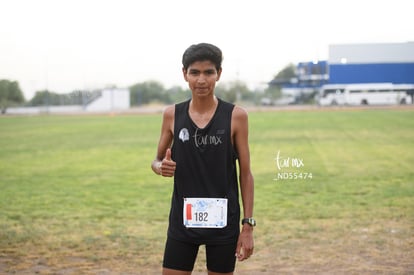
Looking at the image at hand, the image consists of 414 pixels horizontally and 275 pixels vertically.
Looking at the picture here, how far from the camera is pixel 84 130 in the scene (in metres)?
27.8

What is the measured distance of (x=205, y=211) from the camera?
2967 mm

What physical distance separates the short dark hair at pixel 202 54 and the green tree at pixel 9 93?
1140 cm

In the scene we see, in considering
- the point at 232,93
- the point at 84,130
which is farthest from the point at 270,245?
the point at 84,130

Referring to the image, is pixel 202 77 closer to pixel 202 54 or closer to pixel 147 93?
pixel 202 54

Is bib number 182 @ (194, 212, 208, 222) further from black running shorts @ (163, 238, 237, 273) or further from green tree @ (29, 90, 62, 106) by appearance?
green tree @ (29, 90, 62, 106)

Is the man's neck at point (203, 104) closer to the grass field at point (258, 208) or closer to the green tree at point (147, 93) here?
the grass field at point (258, 208)

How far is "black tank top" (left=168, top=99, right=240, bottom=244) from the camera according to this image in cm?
299

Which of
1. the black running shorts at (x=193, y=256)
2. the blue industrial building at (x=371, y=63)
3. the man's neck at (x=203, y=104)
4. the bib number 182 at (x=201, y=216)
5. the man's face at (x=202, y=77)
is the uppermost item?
the blue industrial building at (x=371, y=63)

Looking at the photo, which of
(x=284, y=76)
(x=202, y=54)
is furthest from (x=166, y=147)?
(x=284, y=76)

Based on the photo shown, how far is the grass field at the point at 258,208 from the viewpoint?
605 cm

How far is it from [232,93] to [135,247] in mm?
20481

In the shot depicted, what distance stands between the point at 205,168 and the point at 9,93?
1319 centimetres

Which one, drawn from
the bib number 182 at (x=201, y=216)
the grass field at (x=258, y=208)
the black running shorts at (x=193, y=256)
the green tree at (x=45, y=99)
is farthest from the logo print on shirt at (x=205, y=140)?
the green tree at (x=45, y=99)

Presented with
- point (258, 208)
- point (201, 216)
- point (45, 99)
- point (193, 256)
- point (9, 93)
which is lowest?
point (258, 208)
